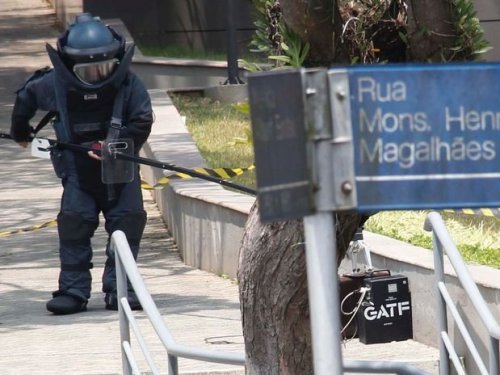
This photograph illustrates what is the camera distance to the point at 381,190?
278 centimetres

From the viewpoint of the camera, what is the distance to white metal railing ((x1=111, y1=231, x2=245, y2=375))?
5.11 meters

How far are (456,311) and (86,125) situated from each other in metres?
3.49

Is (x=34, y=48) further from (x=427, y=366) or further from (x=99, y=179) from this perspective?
(x=427, y=366)

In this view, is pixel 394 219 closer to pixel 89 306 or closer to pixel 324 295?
pixel 89 306

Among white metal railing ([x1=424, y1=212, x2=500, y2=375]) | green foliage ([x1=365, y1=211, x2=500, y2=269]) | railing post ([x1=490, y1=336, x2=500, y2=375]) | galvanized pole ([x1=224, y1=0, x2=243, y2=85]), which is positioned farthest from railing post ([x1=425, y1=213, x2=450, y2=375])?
galvanized pole ([x1=224, y1=0, x2=243, y2=85])

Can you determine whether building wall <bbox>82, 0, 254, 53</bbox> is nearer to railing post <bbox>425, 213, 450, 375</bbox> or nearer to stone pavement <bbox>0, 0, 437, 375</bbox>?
stone pavement <bbox>0, 0, 437, 375</bbox>

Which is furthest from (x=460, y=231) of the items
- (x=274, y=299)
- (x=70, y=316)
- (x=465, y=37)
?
(x=465, y=37)

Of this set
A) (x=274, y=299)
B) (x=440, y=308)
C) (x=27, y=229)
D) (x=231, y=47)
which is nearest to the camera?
(x=274, y=299)

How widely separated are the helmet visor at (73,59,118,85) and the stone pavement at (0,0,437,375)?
142 cm

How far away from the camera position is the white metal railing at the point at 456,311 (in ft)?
16.0

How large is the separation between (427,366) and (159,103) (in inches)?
353

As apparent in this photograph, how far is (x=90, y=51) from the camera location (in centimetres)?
800

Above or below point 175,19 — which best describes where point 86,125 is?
below

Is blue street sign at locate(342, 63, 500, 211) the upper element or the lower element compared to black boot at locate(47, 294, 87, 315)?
upper
